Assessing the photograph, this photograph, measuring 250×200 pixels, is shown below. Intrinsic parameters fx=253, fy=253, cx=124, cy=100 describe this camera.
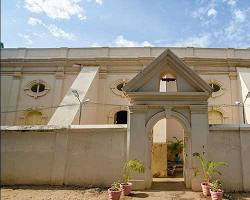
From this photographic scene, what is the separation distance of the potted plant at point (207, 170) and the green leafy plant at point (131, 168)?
7.01ft

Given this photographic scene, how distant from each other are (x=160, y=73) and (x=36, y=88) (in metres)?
11.3

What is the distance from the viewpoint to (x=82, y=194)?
28.6 feet

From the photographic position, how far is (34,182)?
9.86 meters

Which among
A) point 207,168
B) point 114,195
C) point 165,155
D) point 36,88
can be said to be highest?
point 36,88

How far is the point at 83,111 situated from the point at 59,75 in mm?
5042

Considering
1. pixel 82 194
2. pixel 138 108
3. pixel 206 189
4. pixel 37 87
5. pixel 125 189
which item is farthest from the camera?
pixel 37 87

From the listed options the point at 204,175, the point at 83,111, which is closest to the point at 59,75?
the point at 83,111

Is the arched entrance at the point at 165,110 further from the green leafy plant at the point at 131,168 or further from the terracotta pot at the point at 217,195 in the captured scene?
the terracotta pot at the point at 217,195

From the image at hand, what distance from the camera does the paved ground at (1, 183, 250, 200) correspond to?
325 inches

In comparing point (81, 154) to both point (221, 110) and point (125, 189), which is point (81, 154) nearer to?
point (125, 189)

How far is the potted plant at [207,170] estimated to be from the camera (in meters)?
8.52

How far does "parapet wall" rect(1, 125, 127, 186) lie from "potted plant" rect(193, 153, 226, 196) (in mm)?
2871

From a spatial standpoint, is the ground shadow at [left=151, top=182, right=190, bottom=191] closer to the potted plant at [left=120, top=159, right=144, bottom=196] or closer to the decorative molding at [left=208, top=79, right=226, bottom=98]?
the potted plant at [left=120, top=159, right=144, bottom=196]

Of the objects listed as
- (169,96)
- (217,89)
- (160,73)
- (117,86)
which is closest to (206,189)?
(169,96)
